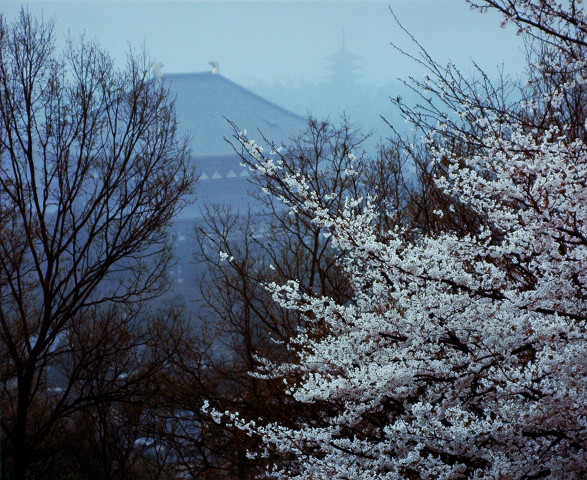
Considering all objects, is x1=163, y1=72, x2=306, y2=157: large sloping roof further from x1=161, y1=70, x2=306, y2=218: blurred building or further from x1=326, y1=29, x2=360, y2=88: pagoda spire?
x1=326, y1=29, x2=360, y2=88: pagoda spire

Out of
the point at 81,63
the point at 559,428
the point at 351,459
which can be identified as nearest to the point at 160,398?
the point at 81,63

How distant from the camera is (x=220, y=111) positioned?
1920 cm

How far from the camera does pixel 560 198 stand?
6.18ft

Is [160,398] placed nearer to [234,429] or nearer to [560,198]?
[234,429]

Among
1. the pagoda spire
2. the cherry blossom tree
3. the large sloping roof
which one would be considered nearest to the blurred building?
the large sloping roof

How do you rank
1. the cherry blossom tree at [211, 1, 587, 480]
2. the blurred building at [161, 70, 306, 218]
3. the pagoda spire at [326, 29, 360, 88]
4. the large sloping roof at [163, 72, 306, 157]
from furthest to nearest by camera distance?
the pagoda spire at [326, 29, 360, 88] → the large sloping roof at [163, 72, 306, 157] → the blurred building at [161, 70, 306, 218] → the cherry blossom tree at [211, 1, 587, 480]

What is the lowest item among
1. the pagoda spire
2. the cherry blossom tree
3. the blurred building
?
the cherry blossom tree

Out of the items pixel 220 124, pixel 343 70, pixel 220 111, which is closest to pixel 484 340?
pixel 220 111

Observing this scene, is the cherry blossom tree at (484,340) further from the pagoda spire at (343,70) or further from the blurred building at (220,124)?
the pagoda spire at (343,70)

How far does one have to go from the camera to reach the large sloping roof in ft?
62.1

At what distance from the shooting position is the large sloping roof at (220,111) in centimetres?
1894

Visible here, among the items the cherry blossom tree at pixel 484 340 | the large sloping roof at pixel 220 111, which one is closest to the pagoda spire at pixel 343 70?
the large sloping roof at pixel 220 111

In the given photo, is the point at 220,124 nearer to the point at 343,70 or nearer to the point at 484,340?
the point at 343,70

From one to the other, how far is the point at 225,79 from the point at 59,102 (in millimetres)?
15409
